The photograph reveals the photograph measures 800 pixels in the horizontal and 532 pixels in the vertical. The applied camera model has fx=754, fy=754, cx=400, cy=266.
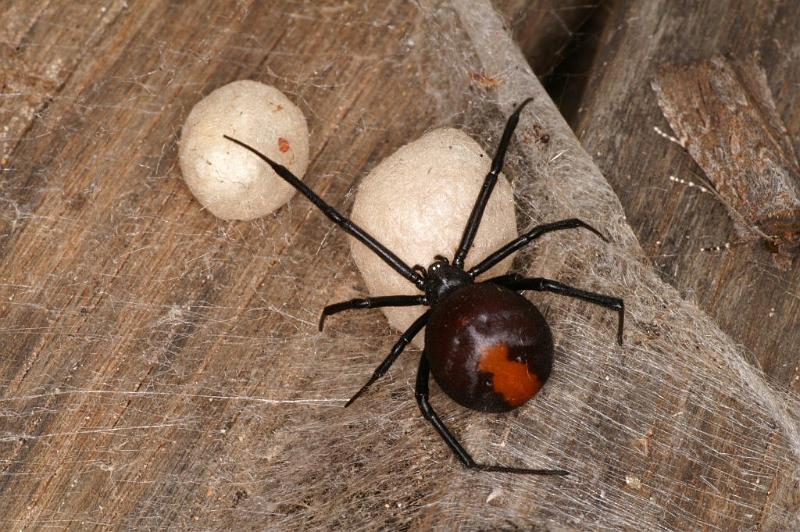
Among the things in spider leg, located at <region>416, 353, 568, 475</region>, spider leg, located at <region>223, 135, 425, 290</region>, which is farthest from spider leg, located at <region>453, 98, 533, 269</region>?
spider leg, located at <region>416, 353, 568, 475</region>

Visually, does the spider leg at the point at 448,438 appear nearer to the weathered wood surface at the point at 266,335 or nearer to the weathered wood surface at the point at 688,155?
the weathered wood surface at the point at 266,335

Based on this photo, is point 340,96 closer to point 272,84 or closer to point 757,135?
point 272,84

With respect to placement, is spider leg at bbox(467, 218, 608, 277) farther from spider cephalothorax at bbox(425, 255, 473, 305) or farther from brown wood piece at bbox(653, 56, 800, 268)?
brown wood piece at bbox(653, 56, 800, 268)

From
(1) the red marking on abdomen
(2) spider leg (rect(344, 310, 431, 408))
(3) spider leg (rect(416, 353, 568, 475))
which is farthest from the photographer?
(2) spider leg (rect(344, 310, 431, 408))

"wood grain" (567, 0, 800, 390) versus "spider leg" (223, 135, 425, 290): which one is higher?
"wood grain" (567, 0, 800, 390)

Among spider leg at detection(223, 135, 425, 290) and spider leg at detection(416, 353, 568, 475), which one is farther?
spider leg at detection(223, 135, 425, 290)

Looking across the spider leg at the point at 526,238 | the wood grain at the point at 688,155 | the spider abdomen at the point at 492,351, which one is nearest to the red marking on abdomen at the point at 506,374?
the spider abdomen at the point at 492,351
